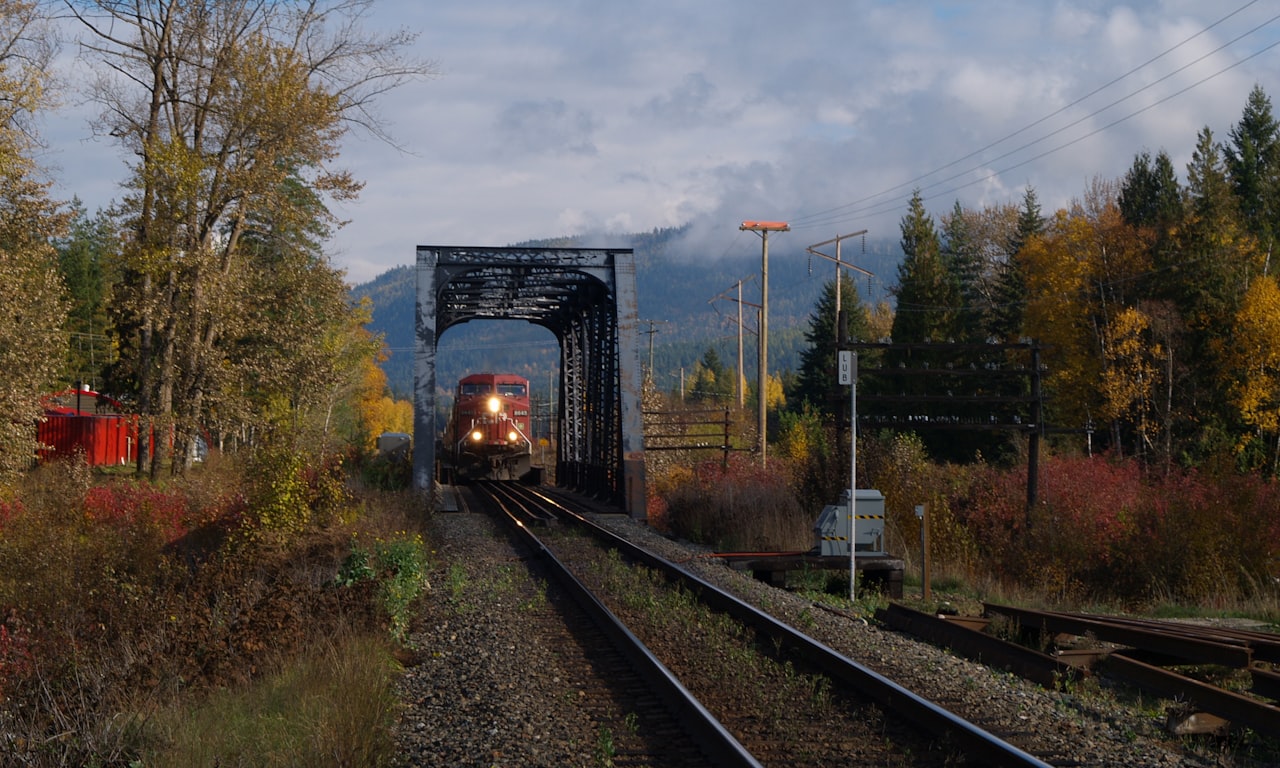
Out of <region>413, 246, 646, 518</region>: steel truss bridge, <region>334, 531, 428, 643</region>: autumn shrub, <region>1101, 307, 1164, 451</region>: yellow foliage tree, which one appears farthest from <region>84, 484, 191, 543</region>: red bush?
<region>1101, 307, 1164, 451</region>: yellow foliage tree

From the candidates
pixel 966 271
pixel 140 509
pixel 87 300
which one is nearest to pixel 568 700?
pixel 140 509

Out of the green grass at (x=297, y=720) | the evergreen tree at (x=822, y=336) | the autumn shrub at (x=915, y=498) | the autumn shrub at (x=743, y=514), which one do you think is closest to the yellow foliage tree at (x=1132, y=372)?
the evergreen tree at (x=822, y=336)

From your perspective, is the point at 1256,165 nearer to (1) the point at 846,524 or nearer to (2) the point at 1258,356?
(2) the point at 1258,356

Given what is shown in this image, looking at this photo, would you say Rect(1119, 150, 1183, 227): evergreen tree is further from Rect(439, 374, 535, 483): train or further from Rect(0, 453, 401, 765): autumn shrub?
Rect(0, 453, 401, 765): autumn shrub

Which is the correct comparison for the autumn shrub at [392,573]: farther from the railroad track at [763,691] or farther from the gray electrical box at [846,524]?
the gray electrical box at [846,524]

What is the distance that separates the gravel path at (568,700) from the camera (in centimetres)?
634

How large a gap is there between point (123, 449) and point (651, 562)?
39.4 m

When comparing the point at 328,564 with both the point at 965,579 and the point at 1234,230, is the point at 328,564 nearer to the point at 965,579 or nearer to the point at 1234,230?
the point at 965,579

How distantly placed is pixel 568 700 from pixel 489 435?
112 ft

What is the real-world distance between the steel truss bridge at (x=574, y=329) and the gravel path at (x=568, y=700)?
13260 mm

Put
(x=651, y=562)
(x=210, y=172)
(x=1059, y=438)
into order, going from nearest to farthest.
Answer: (x=651, y=562), (x=210, y=172), (x=1059, y=438)

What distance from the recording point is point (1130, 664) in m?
8.58

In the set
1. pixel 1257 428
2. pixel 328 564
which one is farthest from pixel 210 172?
pixel 1257 428

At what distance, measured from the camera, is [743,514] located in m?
19.8
